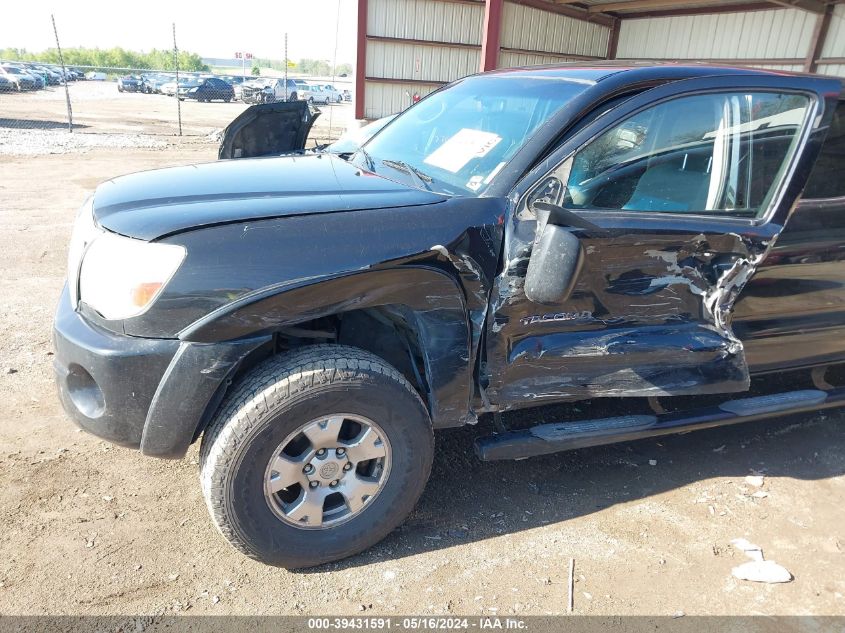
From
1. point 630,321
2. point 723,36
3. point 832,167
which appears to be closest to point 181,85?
point 723,36

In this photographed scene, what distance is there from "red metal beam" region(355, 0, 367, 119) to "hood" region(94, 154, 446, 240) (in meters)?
13.1

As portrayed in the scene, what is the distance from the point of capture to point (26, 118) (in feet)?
61.9

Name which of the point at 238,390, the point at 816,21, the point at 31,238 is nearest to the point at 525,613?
the point at 238,390

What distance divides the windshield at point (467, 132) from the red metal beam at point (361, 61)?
12491 mm

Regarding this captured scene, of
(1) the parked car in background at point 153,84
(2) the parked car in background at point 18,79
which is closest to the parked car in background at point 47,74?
(2) the parked car in background at point 18,79

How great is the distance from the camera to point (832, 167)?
3080 millimetres

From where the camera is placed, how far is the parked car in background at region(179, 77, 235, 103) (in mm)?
36406

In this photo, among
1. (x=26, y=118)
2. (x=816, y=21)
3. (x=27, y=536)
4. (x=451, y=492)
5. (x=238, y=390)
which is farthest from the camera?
(x=26, y=118)

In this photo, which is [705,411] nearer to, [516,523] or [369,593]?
[516,523]

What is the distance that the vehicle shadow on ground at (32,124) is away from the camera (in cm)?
1661

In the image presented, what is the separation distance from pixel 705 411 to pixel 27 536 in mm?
3031

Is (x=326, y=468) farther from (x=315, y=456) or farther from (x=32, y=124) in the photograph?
(x=32, y=124)

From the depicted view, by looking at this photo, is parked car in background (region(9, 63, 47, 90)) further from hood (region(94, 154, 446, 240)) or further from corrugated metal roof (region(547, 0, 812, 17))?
hood (region(94, 154, 446, 240))

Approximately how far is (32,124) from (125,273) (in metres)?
18.5
